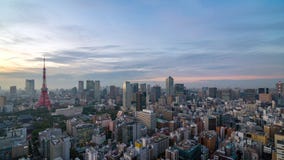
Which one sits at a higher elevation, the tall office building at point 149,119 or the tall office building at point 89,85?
the tall office building at point 89,85

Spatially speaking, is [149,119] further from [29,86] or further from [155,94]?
[29,86]

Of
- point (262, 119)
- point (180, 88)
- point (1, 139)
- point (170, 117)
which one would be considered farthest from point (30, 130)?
point (180, 88)

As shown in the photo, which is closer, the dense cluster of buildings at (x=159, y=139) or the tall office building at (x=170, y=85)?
the dense cluster of buildings at (x=159, y=139)

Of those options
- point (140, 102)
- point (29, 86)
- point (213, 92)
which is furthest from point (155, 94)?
point (29, 86)

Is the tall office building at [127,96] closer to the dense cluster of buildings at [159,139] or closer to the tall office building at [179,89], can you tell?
the dense cluster of buildings at [159,139]

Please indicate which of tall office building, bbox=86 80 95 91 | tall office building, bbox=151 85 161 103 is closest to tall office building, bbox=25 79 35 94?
tall office building, bbox=86 80 95 91

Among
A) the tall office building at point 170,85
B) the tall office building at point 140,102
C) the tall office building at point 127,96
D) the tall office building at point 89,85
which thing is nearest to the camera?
Result: the tall office building at point 140,102

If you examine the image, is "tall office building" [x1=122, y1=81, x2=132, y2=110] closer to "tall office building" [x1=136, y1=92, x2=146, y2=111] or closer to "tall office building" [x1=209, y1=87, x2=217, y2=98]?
"tall office building" [x1=136, y1=92, x2=146, y2=111]

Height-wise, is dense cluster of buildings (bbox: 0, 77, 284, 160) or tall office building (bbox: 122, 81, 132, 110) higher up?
tall office building (bbox: 122, 81, 132, 110)

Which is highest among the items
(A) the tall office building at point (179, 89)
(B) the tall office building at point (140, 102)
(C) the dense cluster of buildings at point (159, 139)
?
(A) the tall office building at point (179, 89)

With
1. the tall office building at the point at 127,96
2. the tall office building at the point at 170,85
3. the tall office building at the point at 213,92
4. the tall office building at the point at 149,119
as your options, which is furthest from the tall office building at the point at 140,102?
the tall office building at the point at 213,92

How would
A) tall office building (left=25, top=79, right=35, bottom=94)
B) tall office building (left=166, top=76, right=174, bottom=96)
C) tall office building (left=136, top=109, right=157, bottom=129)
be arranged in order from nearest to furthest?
1. tall office building (left=136, top=109, right=157, bottom=129)
2. tall office building (left=166, top=76, right=174, bottom=96)
3. tall office building (left=25, top=79, right=35, bottom=94)
